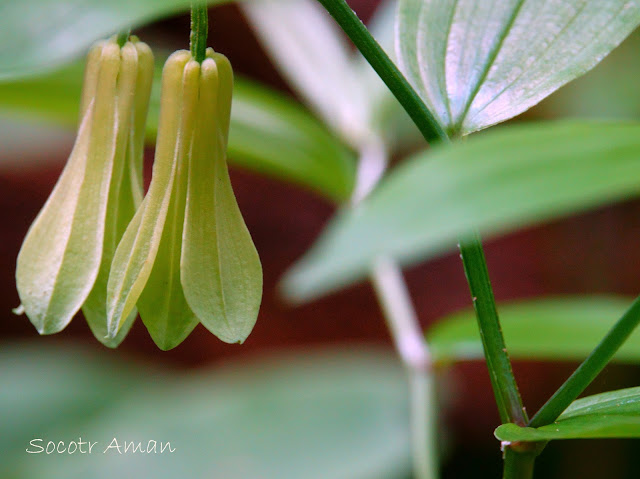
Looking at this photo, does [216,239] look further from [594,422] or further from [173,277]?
[594,422]

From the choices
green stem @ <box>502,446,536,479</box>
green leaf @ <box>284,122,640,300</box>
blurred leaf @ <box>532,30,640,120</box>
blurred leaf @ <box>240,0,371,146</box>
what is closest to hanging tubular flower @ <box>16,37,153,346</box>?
green leaf @ <box>284,122,640,300</box>

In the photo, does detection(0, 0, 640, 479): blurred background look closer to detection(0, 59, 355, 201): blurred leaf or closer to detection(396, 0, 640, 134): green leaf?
detection(0, 59, 355, 201): blurred leaf

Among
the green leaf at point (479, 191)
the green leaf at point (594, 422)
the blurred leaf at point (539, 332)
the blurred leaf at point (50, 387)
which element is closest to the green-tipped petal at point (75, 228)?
the green leaf at point (479, 191)

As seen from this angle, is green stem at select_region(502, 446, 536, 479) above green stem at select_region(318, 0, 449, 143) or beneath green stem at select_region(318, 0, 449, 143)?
beneath

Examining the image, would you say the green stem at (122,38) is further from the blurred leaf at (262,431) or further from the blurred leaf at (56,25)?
the blurred leaf at (262,431)

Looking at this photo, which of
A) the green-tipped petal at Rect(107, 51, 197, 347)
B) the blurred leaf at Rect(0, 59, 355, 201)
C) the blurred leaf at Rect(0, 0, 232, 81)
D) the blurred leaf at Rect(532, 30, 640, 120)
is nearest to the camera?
the blurred leaf at Rect(0, 0, 232, 81)

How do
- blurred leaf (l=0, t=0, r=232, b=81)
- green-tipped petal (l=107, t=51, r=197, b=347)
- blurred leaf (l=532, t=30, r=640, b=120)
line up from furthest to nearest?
blurred leaf (l=532, t=30, r=640, b=120), green-tipped petal (l=107, t=51, r=197, b=347), blurred leaf (l=0, t=0, r=232, b=81)

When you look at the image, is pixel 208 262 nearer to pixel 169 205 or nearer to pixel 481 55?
pixel 169 205

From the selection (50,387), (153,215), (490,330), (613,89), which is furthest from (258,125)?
(613,89)
